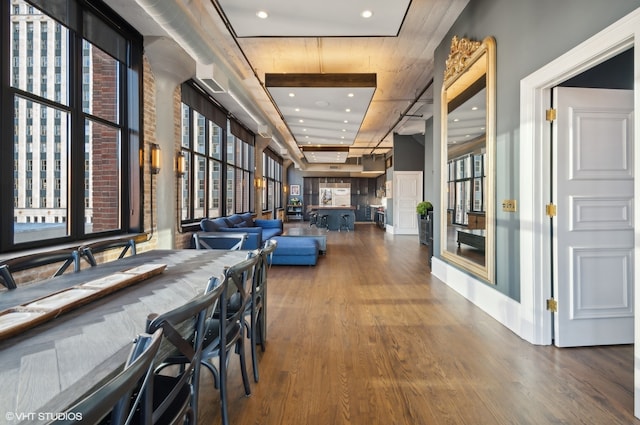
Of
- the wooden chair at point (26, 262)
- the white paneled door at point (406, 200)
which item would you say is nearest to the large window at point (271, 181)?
the white paneled door at point (406, 200)

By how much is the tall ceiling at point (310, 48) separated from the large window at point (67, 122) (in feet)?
1.79

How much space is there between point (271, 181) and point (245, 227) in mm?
7407

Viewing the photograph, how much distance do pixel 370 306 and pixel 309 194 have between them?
15287 millimetres

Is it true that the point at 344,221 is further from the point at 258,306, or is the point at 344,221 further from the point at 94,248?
the point at 94,248

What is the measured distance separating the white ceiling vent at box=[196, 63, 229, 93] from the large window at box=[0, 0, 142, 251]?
99 centimetres

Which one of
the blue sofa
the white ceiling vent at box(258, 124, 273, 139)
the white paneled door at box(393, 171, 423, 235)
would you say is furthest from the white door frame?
the white paneled door at box(393, 171, 423, 235)

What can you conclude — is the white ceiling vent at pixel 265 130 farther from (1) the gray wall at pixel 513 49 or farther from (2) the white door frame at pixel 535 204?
(2) the white door frame at pixel 535 204

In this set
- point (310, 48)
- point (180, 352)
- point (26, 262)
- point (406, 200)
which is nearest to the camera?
point (180, 352)

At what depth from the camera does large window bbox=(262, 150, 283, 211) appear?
527 inches

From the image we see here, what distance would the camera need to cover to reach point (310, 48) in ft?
16.3

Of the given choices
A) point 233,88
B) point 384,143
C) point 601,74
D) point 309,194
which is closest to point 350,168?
point 309,194

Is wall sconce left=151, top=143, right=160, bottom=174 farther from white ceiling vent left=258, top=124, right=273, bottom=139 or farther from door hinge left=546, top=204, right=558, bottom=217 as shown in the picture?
door hinge left=546, top=204, right=558, bottom=217

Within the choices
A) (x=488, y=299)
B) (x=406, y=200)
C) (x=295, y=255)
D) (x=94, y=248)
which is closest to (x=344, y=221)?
(x=406, y=200)

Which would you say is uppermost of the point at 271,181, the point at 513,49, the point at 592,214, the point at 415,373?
the point at 513,49
